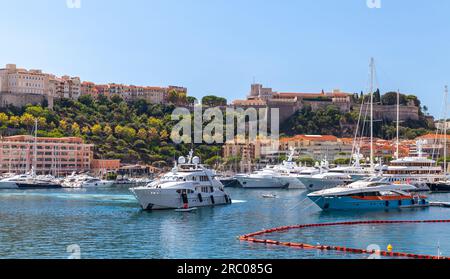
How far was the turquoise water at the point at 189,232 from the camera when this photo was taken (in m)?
18.2

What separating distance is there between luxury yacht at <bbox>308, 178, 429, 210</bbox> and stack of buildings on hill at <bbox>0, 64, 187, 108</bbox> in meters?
61.8

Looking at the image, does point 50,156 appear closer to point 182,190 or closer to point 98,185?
point 98,185

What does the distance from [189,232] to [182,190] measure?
9683 mm

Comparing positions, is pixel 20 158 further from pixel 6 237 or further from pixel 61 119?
pixel 6 237

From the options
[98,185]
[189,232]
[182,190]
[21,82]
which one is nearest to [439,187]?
[182,190]

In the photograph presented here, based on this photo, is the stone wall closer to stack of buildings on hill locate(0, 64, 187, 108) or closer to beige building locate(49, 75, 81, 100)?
stack of buildings on hill locate(0, 64, 187, 108)

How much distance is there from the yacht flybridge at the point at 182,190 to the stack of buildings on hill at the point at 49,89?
57.3m

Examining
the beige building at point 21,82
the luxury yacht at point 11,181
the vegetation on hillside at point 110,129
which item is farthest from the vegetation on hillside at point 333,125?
the luxury yacht at point 11,181

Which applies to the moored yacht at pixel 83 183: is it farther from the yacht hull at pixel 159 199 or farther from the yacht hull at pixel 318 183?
the yacht hull at pixel 159 199

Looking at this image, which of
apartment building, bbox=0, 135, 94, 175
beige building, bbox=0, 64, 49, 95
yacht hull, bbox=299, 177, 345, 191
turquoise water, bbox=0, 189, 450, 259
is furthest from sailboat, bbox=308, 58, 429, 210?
beige building, bbox=0, 64, 49, 95

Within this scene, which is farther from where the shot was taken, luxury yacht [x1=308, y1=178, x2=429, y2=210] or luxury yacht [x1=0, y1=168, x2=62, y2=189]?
luxury yacht [x1=0, y1=168, x2=62, y2=189]

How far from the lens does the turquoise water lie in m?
18.2

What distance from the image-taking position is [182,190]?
108 ft
